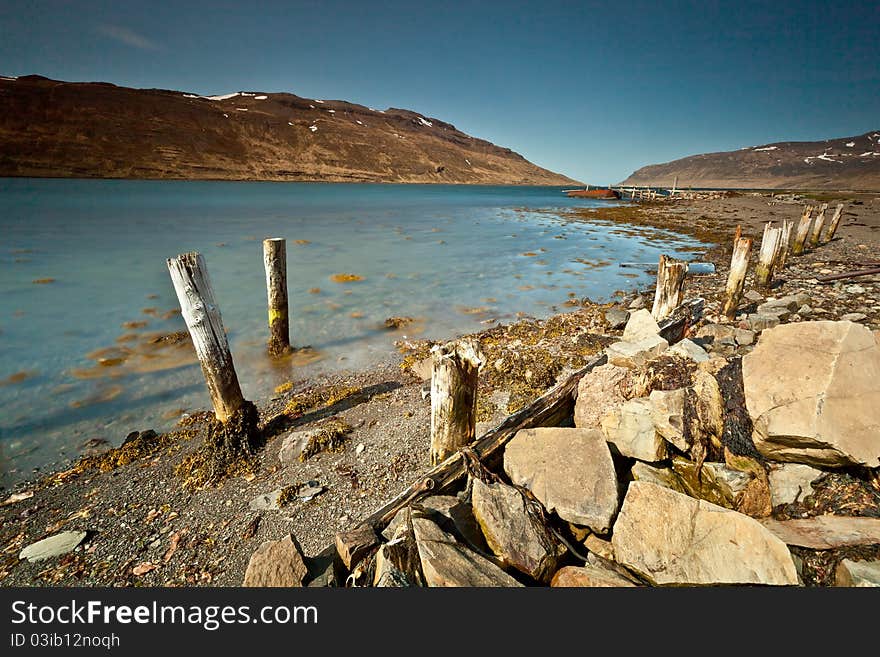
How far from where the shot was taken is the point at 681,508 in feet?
10.5

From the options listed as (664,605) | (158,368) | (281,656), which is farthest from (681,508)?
(158,368)

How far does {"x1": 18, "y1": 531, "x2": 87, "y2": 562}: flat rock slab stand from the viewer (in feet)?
13.1

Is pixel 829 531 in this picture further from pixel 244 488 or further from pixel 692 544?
pixel 244 488

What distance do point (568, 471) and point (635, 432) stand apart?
1.10 m

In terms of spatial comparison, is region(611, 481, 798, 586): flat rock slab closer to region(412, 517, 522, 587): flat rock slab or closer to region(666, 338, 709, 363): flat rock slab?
region(412, 517, 522, 587): flat rock slab

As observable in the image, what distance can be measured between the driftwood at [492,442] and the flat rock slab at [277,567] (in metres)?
0.27

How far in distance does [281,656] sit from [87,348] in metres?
10.9

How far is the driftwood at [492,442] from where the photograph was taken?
352 centimetres

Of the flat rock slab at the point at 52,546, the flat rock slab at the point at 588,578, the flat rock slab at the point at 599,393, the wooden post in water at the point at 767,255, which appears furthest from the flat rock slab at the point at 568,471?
the wooden post in water at the point at 767,255

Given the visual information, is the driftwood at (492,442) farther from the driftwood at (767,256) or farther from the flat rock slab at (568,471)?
the driftwood at (767,256)

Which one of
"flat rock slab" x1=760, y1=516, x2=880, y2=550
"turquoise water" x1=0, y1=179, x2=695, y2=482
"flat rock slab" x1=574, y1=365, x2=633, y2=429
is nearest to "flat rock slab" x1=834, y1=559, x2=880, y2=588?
"flat rock slab" x1=760, y1=516, x2=880, y2=550

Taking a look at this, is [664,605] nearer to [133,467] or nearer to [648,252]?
[133,467]

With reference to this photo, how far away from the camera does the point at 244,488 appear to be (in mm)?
4988

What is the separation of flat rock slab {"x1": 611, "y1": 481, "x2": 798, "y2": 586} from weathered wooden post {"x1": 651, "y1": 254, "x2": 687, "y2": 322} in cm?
609
